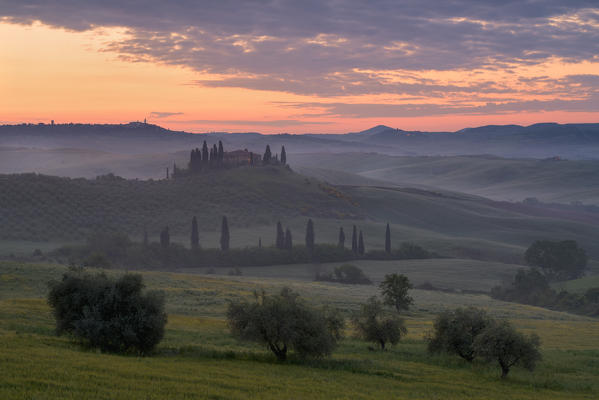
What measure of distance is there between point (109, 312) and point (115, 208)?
14441 centimetres

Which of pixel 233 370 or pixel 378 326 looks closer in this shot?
pixel 233 370

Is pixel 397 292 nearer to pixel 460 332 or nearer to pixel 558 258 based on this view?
pixel 460 332

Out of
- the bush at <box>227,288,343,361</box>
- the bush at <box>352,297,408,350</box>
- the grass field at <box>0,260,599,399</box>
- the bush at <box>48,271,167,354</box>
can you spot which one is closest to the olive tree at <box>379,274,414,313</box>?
the grass field at <box>0,260,599,399</box>

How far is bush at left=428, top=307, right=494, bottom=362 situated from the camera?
37.1 metres

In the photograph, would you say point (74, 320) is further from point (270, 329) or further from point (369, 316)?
point (369, 316)

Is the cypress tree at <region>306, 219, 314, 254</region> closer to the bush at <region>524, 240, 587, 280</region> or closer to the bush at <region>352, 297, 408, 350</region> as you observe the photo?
the bush at <region>524, 240, 587, 280</region>

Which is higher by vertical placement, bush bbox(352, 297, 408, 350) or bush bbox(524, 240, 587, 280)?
bush bbox(352, 297, 408, 350)

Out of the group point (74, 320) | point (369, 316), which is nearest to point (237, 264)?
point (369, 316)

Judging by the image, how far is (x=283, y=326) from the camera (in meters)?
31.3

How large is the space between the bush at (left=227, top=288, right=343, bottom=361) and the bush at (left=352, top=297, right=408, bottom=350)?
8406 mm

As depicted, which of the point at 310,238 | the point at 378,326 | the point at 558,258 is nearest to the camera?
the point at 378,326

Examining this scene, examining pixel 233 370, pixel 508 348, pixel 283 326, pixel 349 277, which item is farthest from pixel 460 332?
pixel 349 277

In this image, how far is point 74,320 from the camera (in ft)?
102

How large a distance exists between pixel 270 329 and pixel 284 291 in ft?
8.93
